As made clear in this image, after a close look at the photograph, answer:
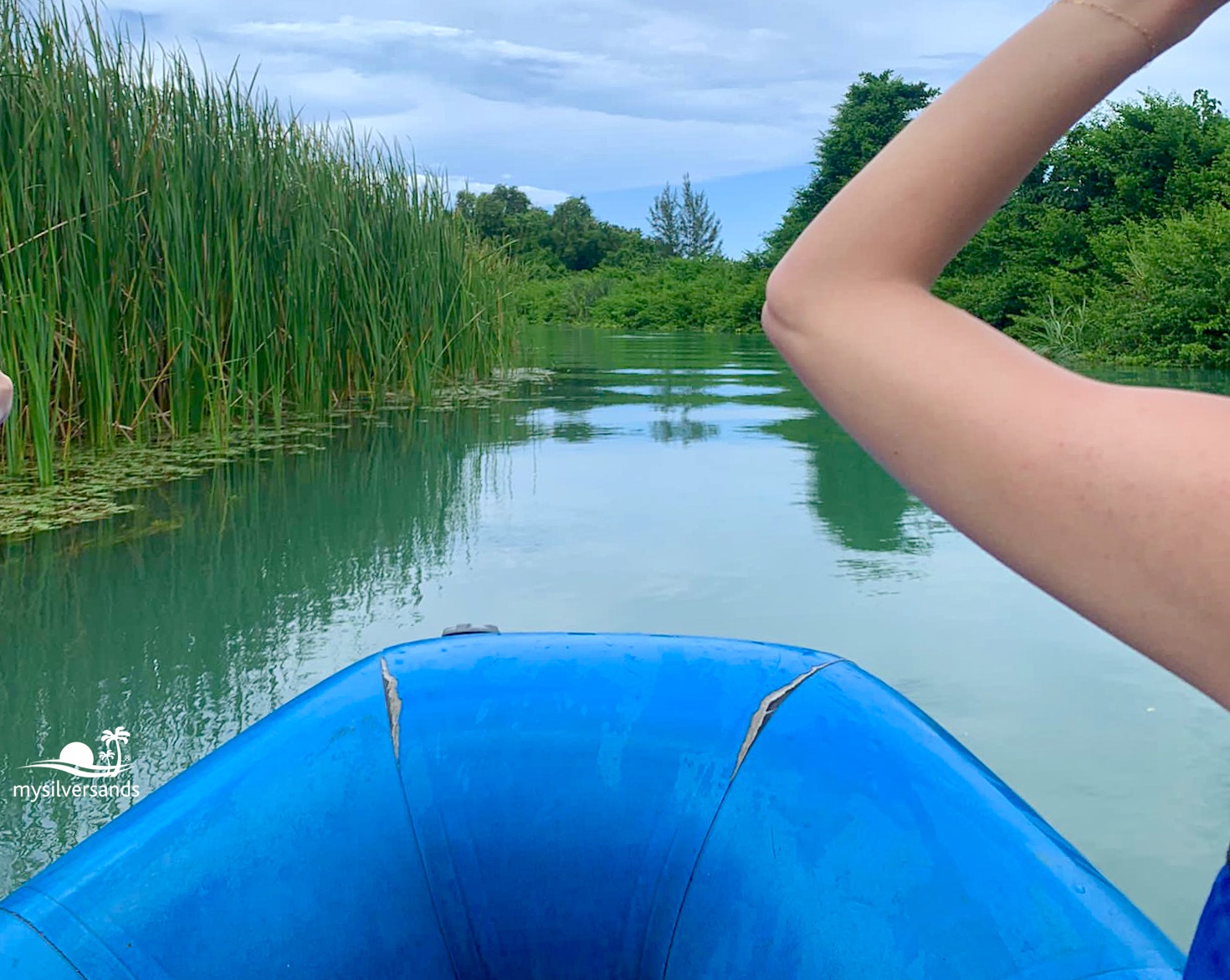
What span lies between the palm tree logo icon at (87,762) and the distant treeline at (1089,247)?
522 cm

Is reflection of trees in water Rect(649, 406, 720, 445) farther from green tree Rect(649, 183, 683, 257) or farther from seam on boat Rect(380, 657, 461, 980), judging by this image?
green tree Rect(649, 183, 683, 257)

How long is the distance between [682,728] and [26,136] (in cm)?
271

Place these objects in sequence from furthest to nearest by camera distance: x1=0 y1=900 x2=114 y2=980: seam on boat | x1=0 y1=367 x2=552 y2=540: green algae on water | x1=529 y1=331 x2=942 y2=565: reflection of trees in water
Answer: x1=529 y1=331 x2=942 y2=565: reflection of trees in water, x1=0 y1=367 x2=552 y2=540: green algae on water, x1=0 y1=900 x2=114 y2=980: seam on boat

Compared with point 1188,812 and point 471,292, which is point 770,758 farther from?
point 471,292

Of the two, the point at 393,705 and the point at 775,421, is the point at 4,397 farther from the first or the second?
the point at 775,421

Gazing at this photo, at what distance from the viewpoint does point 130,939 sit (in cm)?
62

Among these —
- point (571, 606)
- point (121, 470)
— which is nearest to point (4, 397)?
point (571, 606)

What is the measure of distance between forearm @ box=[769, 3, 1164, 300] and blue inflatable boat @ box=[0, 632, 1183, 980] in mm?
413

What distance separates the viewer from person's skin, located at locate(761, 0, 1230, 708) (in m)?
0.26

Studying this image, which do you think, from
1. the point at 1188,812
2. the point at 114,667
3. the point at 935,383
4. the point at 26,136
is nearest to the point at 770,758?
the point at 935,383

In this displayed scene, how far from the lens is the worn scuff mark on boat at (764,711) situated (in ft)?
2.57

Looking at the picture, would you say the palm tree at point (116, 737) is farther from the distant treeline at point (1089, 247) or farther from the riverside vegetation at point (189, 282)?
the distant treeline at point (1089, 247)

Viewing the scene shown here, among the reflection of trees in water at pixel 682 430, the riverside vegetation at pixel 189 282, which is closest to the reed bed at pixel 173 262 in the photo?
the riverside vegetation at pixel 189 282

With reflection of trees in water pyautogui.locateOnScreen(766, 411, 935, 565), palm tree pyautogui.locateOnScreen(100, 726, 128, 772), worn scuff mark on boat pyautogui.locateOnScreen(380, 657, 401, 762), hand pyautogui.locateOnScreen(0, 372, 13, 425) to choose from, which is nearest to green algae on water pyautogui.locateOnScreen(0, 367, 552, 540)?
palm tree pyautogui.locateOnScreen(100, 726, 128, 772)
